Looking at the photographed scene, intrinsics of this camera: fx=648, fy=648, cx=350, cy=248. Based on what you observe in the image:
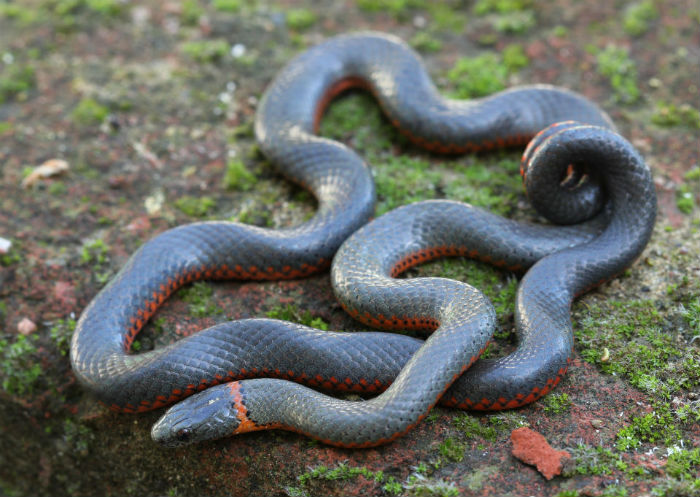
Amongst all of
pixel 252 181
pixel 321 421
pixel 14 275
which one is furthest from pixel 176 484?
pixel 252 181

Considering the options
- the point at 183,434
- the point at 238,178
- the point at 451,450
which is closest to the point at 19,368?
the point at 183,434

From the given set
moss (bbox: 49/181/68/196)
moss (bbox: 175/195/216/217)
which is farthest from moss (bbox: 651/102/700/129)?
moss (bbox: 49/181/68/196)

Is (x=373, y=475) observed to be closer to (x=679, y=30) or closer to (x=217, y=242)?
(x=217, y=242)

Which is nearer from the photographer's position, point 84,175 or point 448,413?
point 448,413

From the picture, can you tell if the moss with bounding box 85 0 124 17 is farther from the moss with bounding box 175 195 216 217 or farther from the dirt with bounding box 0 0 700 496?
the moss with bounding box 175 195 216 217

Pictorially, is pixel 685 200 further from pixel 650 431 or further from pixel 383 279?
pixel 383 279

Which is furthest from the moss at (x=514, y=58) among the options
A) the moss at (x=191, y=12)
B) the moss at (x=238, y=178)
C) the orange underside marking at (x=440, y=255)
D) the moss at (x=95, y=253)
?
the moss at (x=95, y=253)

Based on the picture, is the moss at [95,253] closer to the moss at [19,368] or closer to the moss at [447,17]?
the moss at [19,368]
